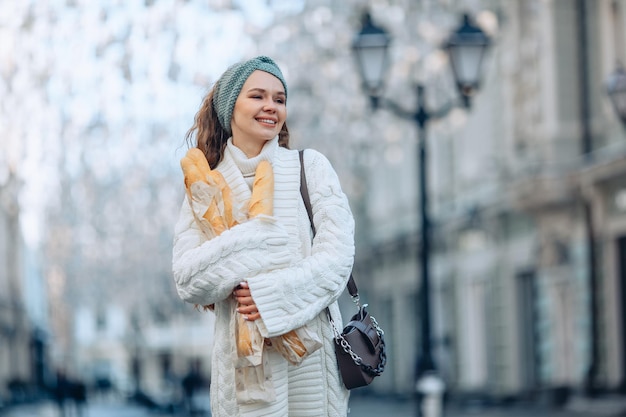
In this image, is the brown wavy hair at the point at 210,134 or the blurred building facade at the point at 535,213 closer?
the brown wavy hair at the point at 210,134

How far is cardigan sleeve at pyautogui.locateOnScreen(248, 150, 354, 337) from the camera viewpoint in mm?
4852

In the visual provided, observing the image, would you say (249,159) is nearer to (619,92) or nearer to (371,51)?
(619,92)

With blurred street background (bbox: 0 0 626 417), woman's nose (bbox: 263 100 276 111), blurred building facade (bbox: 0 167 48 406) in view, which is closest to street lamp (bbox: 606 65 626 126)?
blurred street background (bbox: 0 0 626 417)

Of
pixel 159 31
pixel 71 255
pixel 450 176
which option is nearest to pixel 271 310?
pixel 159 31

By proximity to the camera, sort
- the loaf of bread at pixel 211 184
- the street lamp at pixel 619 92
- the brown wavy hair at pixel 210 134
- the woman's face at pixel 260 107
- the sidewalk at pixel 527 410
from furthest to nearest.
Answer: the sidewalk at pixel 527 410 → the street lamp at pixel 619 92 → the brown wavy hair at pixel 210 134 → the woman's face at pixel 260 107 → the loaf of bread at pixel 211 184

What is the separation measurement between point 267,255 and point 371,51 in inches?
512

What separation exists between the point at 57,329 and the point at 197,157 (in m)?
110

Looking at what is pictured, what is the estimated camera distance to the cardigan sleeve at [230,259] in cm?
490

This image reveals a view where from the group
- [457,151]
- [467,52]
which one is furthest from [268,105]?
[457,151]

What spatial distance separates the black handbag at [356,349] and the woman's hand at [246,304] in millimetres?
355

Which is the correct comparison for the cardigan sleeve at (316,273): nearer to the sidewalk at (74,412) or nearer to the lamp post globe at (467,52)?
the lamp post globe at (467,52)

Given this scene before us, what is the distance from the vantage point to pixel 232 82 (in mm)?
5164

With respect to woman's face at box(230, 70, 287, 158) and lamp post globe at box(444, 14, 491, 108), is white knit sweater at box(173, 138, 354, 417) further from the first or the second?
lamp post globe at box(444, 14, 491, 108)

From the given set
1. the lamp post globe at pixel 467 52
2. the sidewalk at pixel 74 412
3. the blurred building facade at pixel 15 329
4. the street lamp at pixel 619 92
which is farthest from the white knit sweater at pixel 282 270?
the blurred building facade at pixel 15 329
